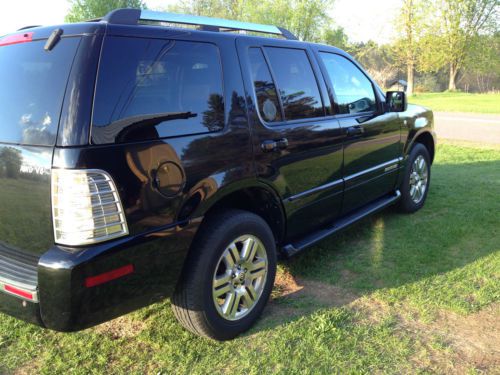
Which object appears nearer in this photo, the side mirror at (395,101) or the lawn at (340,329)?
the lawn at (340,329)

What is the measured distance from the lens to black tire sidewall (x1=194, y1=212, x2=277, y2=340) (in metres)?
2.61

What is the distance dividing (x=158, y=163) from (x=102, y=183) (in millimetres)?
322

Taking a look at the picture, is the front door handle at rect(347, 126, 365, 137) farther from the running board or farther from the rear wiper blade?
the rear wiper blade

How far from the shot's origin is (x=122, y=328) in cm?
300

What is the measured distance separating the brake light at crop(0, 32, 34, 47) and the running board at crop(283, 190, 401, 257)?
2.16m

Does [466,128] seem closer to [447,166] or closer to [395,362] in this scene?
[447,166]

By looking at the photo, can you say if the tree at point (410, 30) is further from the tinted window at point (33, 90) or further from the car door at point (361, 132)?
the tinted window at point (33, 90)

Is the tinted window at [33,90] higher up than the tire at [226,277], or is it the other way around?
the tinted window at [33,90]

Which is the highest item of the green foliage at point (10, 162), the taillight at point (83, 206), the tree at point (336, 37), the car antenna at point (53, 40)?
the tree at point (336, 37)

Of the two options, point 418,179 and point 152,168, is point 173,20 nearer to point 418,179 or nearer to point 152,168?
point 152,168

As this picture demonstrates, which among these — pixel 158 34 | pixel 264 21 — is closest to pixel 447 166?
pixel 158 34

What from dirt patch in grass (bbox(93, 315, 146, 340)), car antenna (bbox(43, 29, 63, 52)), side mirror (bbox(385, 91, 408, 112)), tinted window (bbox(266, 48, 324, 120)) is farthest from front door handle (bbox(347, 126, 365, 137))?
car antenna (bbox(43, 29, 63, 52))

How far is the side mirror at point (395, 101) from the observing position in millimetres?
4547

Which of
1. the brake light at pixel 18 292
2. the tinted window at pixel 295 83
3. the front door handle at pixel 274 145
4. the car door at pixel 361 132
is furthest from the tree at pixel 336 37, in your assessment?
the brake light at pixel 18 292
